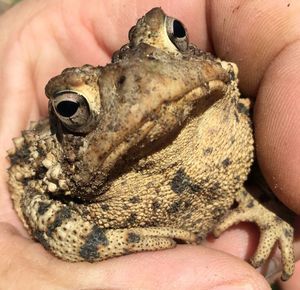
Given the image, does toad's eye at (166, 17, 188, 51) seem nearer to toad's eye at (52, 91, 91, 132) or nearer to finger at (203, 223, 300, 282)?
toad's eye at (52, 91, 91, 132)

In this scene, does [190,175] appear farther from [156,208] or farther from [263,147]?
[263,147]

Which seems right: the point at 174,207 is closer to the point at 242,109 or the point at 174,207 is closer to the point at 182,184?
the point at 182,184

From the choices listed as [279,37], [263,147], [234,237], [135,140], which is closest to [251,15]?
[279,37]

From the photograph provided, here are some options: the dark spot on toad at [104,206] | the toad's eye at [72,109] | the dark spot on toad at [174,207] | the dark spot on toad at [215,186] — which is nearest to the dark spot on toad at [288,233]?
the dark spot on toad at [215,186]

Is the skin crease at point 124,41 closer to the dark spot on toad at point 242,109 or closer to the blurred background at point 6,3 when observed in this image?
the dark spot on toad at point 242,109

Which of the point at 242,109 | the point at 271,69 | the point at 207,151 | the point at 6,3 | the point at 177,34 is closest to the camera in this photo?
the point at 177,34

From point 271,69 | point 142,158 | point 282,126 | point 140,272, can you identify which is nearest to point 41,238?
point 140,272

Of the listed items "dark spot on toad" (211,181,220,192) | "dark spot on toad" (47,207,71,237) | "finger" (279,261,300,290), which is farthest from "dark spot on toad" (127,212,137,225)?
"finger" (279,261,300,290)
